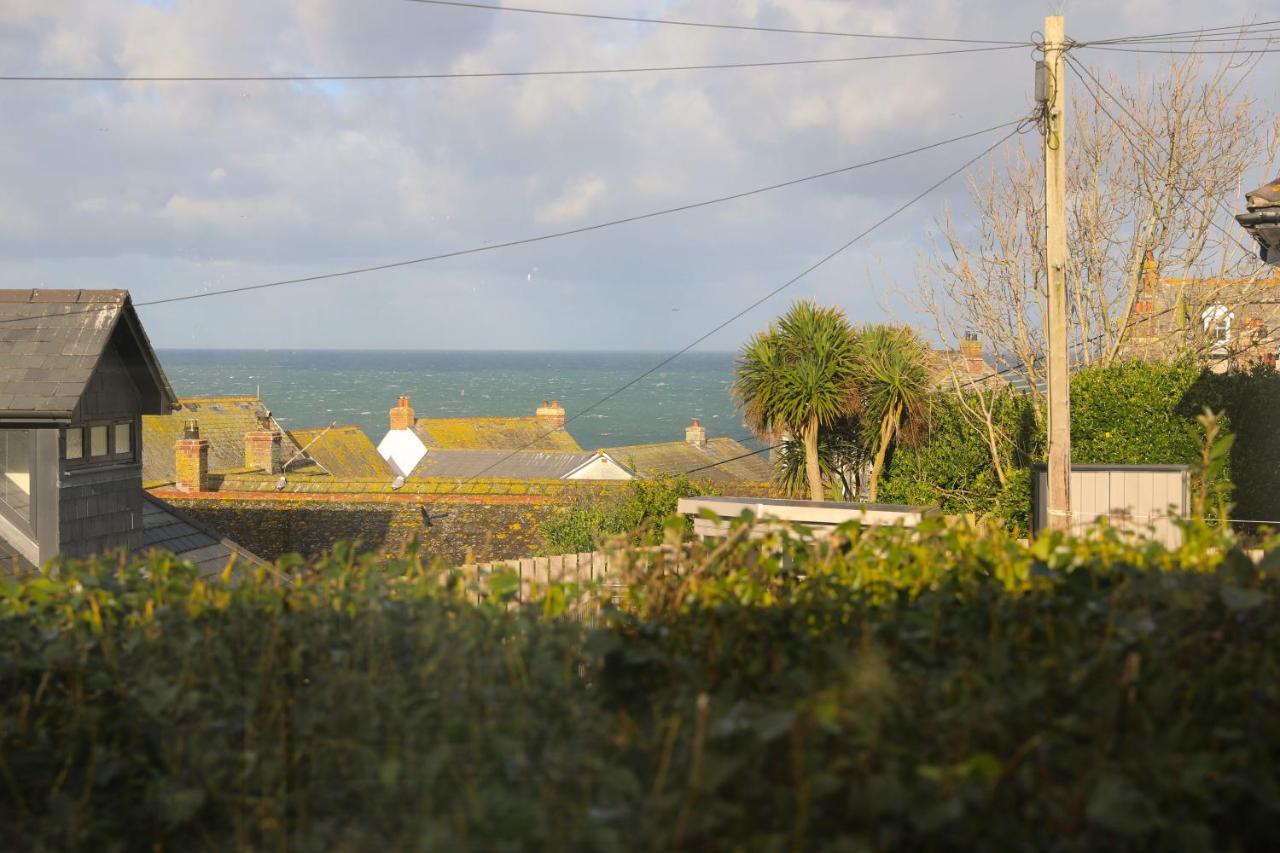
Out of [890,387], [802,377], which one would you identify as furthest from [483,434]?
[890,387]

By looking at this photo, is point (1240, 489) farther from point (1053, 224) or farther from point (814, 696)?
point (814, 696)

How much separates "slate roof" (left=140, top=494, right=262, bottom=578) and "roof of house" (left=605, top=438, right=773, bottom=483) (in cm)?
1756

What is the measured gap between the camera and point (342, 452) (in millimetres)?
37375

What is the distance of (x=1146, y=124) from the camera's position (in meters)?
17.1

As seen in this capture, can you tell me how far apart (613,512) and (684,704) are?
13.9m

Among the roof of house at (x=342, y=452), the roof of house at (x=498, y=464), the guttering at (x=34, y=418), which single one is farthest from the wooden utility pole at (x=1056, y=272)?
the roof of house at (x=342, y=452)

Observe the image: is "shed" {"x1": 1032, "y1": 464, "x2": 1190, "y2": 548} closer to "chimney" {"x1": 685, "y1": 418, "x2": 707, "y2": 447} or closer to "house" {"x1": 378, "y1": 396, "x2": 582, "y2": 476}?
"chimney" {"x1": 685, "y1": 418, "x2": 707, "y2": 447}

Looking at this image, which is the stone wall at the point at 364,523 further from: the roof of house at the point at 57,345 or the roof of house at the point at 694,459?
the roof of house at the point at 694,459

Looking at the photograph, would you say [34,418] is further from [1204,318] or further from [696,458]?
[696,458]

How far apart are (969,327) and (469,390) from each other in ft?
394

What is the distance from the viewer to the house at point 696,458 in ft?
109

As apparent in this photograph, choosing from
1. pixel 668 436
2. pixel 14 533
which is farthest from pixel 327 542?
pixel 668 436

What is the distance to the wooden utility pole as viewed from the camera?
33.9 ft

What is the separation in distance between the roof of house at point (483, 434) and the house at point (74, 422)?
2875 centimetres
